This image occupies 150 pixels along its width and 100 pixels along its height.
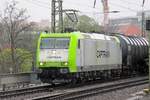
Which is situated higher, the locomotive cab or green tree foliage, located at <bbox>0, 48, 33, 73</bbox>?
the locomotive cab

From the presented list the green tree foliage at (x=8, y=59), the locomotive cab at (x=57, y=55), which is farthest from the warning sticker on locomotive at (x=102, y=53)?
the green tree foliage at (x=8, y=59)

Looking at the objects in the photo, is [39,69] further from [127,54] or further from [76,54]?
[127,54]

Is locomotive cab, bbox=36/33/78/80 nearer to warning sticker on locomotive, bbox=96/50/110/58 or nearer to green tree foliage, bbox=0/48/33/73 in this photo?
warning sticker on locomotive, bbox=96/50/110/58

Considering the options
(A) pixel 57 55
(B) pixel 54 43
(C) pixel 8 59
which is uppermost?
(B) pixel 54 43

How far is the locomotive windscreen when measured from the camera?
2375cm

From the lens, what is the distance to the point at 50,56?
23688 mm

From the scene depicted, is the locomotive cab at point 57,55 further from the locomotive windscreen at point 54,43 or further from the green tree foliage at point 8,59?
the green tree foliage at point 8,59

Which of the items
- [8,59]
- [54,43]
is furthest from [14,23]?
[54,43]

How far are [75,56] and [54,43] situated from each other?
1.37 m

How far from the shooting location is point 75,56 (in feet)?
76.9

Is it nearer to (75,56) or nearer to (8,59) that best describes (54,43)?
(75,56)

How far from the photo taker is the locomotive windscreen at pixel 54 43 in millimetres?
23752

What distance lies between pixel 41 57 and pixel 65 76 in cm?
164

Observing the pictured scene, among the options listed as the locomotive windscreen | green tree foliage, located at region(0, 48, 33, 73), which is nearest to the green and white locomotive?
the locomotive windscreen
